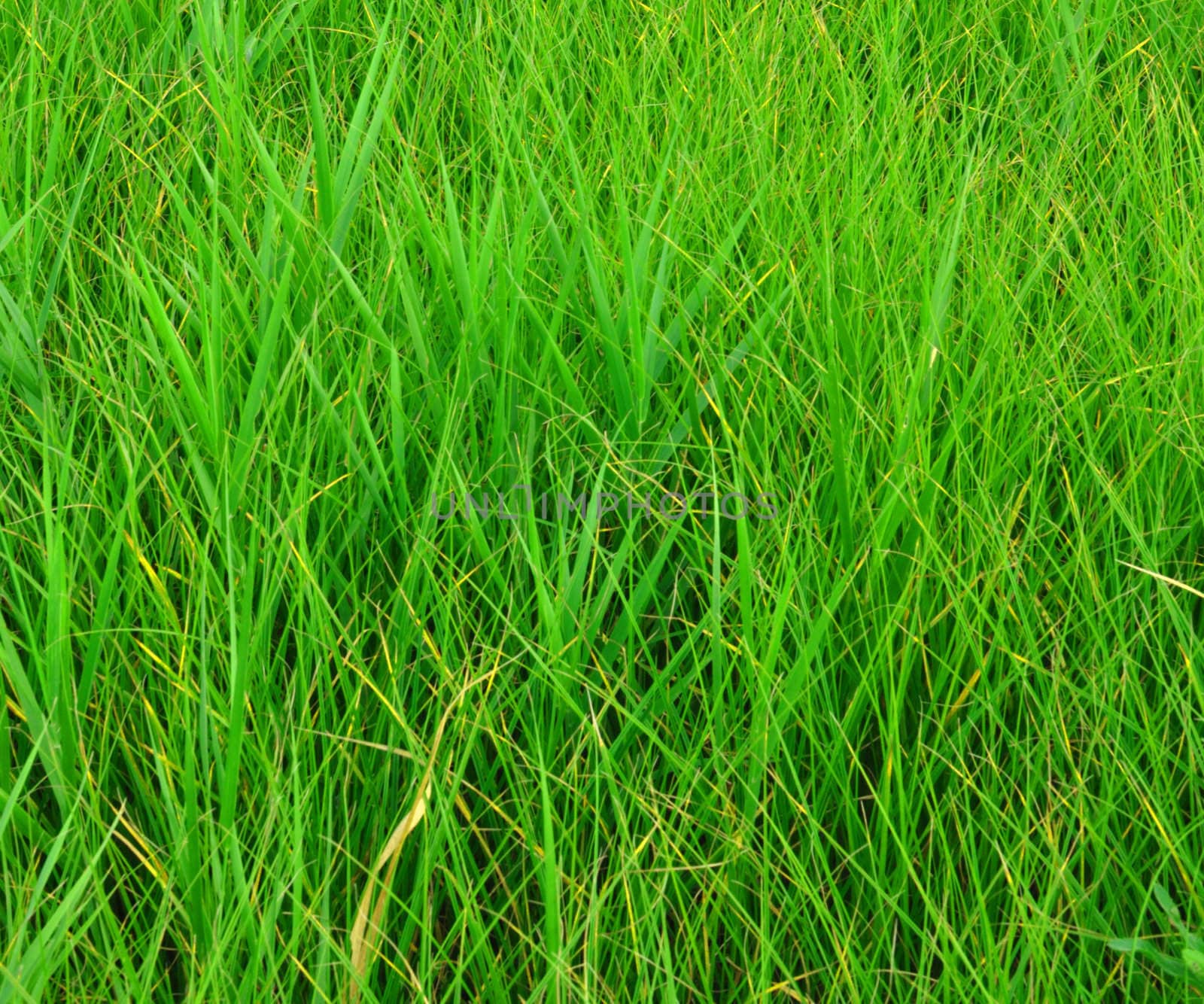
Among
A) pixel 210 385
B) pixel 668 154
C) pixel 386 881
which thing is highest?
pixel 668 154

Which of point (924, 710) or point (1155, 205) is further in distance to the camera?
point (1155, 205)

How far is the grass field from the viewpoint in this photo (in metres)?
0.88

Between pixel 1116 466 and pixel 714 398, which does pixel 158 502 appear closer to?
pixel 714 398

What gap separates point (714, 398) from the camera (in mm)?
1167

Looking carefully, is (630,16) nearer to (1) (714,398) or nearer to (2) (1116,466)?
(1) (714,398)

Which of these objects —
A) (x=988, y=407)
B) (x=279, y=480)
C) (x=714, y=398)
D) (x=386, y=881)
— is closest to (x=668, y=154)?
(x=714, y=398)

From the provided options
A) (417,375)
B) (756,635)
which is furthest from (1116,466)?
(417,375)

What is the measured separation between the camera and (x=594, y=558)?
1045 mm

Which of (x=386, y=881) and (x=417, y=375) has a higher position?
(x=417, y=375)

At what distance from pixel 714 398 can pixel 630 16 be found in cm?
90

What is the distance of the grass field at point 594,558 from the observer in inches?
34.5

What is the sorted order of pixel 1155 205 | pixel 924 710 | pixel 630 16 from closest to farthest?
pixel 924 710 < pixel 1155 205 < pixel 630 16

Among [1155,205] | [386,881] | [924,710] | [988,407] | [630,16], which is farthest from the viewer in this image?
Answer: [630,16]

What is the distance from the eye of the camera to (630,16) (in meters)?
1.79
